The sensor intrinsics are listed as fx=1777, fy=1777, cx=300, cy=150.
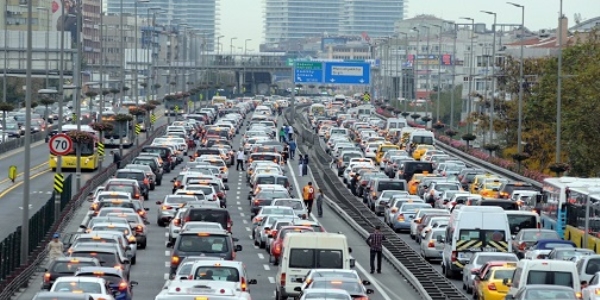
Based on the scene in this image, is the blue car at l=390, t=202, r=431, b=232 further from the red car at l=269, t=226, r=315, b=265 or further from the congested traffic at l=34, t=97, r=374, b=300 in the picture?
the red car at l=269, t=226, r=315, b=265

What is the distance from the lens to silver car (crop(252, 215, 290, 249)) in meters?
53.2

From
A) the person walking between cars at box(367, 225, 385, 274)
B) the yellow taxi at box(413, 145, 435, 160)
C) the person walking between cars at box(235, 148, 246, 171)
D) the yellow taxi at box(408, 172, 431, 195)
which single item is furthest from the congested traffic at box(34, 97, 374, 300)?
the yellow taxi at box(413, 145, 435, 160)

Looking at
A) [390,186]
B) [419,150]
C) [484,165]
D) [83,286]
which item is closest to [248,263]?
[83,286]

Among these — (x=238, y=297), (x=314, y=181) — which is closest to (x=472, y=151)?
(x=314, y=181)

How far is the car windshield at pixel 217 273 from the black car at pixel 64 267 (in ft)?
9.96

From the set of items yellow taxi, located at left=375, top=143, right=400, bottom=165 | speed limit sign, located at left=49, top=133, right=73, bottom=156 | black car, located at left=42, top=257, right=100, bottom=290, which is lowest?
yellow taxi, located at left=375, top=143, right=400, bottom=165

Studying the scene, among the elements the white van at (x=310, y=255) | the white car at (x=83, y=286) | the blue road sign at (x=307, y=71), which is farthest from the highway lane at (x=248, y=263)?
the blue road sign at (x=307, y=71)

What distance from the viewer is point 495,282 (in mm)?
38062

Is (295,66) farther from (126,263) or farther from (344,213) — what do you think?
(126,263)

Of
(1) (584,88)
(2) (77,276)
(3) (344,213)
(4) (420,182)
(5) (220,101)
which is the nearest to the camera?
(2) (77,276)

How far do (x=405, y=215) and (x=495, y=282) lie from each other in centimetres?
2348

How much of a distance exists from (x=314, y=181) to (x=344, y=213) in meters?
18.9

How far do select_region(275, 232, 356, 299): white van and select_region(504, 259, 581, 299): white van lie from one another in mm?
4646

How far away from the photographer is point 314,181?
8544 centimetres
